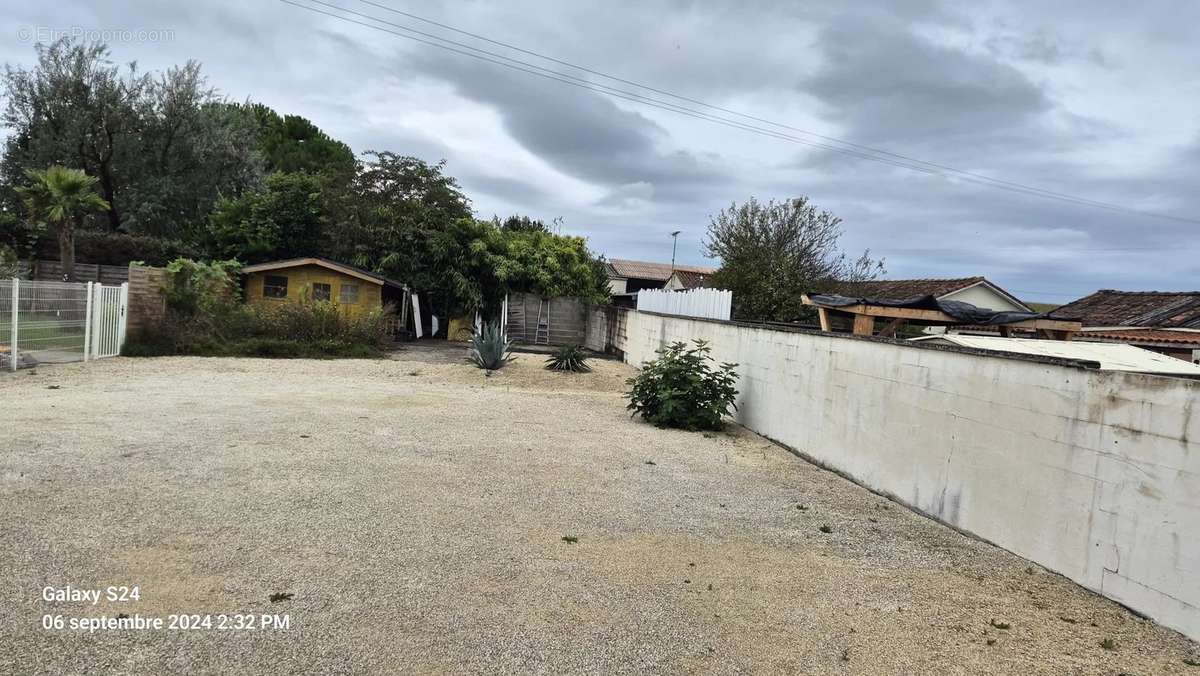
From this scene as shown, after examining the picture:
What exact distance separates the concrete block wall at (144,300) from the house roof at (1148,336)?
18.2 meters

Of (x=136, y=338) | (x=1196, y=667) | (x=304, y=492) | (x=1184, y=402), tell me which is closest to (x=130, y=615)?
(x=304, y=492)

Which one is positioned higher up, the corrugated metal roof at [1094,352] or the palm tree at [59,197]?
the palm tree at [59,197]

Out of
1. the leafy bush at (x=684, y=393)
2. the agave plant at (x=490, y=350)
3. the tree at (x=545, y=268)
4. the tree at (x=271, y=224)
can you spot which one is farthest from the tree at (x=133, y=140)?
the leafy bush at (x=684, y=393)

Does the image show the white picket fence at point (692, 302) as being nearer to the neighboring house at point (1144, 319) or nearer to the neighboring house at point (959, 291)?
the neighboring house at point (1144, 319)

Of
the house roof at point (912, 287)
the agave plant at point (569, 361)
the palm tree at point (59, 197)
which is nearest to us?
the agave plant at point (569, 361)

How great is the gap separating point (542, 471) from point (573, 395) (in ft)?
18.2

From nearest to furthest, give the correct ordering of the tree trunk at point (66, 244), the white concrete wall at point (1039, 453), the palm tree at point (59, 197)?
the white concrete wall at point (1039, 453) < the palm tree at point (59, 197) < the tree trunk at point (66, 244)

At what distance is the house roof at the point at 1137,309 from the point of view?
47.4ft

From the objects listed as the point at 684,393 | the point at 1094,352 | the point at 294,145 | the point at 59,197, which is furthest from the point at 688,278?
the point at 1094,352

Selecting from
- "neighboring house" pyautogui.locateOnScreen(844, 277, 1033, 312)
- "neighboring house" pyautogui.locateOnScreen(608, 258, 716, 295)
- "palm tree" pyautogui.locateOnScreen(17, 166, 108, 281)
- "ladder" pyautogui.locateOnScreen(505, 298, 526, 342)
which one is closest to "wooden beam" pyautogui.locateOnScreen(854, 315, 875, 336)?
"ladder" pyautogui.locateOnScreen(505, 298, 526, 342)

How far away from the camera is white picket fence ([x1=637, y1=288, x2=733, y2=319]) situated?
12.5 meters

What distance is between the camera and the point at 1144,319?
596 inches

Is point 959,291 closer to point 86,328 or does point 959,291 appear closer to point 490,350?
point 490,350

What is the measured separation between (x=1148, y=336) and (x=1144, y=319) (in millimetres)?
3094
